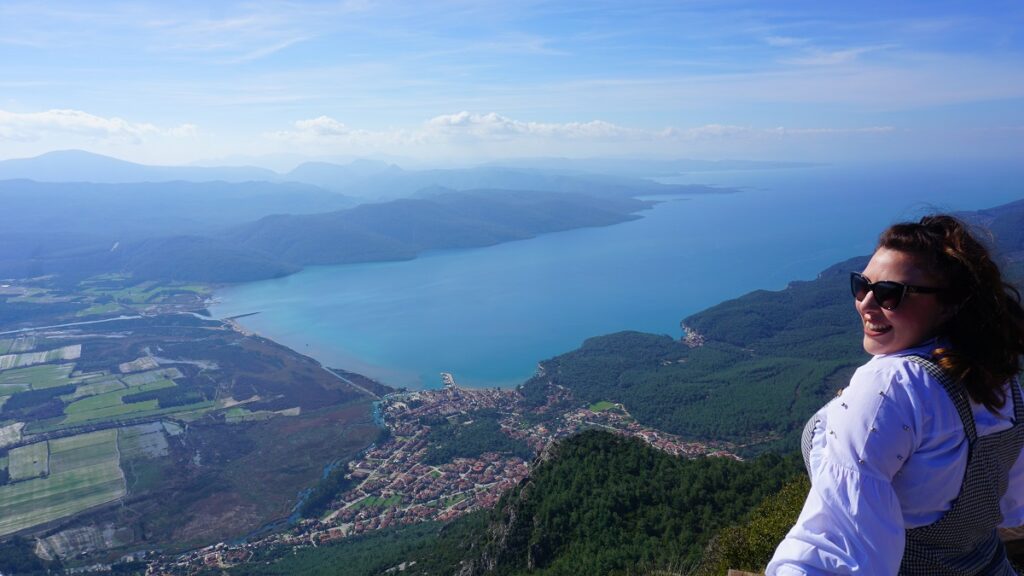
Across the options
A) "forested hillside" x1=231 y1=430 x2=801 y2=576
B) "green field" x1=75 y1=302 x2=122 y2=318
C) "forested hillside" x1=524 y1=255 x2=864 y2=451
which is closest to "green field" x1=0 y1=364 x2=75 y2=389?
"green field" x1=75 y1=302 x2=122 y2=318

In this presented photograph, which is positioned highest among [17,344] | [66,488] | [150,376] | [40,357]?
[17,344]

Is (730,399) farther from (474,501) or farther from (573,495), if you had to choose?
(573,495)

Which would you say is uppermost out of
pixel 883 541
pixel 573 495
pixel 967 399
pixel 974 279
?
pixel 974 279

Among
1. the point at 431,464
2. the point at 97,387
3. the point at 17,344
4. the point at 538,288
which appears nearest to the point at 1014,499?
the point at 431,464

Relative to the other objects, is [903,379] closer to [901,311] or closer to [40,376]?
[901,311]

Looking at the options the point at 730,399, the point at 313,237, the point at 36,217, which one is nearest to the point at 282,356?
the point at 730,399

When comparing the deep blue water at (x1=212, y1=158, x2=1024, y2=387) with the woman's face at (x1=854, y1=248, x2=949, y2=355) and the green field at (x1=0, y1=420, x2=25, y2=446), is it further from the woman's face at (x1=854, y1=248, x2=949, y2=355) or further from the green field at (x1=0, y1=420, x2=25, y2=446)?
the woman's face at (x1=854, y1=248, x2=949, y2=355)

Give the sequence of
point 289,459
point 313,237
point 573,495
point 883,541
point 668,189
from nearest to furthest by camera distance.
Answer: point 883,541, point 573,495, point 289,459, point 313,237, point 668,189
